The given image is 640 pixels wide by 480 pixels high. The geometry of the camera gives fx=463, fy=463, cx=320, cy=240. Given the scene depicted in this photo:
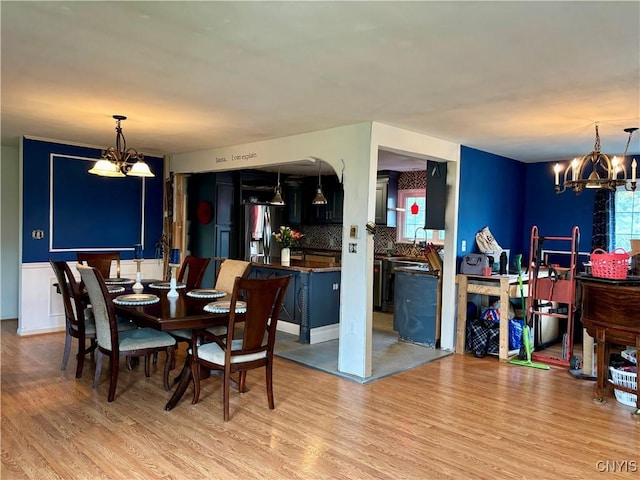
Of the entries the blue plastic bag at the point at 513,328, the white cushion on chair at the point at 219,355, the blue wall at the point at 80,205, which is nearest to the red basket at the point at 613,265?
the blue plastic bag at the point at 513,328

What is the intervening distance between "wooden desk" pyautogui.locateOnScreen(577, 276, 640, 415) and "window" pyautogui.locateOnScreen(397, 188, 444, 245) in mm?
3878

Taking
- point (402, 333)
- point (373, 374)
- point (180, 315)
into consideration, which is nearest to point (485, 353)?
point (402, 333)

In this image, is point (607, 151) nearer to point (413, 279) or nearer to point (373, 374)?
point (413, 279)

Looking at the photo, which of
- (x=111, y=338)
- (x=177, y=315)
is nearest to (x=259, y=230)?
(x=111, y=338)

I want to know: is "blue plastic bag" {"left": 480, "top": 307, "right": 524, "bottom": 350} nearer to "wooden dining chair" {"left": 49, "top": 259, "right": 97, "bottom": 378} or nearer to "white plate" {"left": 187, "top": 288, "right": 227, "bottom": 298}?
"white plate" {"left": 187, "top": 288, "right": 227, "bottom": 298}

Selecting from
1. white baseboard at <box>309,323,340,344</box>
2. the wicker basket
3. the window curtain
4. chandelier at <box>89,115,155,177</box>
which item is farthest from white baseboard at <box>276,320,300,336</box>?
the window curtain

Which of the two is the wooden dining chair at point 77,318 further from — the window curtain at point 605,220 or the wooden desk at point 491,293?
the window curtain at point 605,220

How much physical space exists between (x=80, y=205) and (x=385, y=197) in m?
4.63

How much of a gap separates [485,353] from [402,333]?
3.27ft

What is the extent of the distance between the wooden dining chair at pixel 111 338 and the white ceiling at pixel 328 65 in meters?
1.44

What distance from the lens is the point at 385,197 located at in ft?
25.8

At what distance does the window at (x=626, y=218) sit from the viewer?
5.83 meters

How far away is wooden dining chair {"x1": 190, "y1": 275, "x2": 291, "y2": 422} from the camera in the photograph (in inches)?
124

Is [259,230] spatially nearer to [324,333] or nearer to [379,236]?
[379,236]
